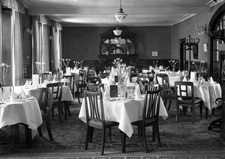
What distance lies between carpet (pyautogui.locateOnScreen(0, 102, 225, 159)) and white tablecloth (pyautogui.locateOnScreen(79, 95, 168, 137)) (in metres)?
0.45

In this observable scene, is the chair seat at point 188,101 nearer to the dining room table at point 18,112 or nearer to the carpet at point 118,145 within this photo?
the carpet at point 118,145

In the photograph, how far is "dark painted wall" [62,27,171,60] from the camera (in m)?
19.4

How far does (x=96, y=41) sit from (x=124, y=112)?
14.8 meters

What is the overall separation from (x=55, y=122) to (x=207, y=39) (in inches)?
287

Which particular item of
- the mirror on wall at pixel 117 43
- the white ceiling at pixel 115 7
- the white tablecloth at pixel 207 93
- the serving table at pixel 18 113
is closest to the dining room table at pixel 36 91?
the serving table at pixel 18 113

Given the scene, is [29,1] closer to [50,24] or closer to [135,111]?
[50,24]

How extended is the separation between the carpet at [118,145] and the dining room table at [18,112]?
0.41m

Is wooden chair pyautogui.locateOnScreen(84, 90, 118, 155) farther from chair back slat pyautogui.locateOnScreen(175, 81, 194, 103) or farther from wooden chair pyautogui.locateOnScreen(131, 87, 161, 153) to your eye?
chair back slat pyautogui.locateOnScreen(175, 81, 194, 103)

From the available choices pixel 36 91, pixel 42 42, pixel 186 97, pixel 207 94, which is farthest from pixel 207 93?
pixel 42 42

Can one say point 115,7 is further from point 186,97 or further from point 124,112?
point 124,112

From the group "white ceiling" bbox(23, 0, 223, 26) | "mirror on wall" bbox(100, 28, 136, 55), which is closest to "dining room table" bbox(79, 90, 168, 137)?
"white ceiling" bbox(23, 0, 223, 26)

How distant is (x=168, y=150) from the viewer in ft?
16.9

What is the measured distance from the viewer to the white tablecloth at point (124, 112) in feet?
16.3

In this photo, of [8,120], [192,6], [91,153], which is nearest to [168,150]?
Result: [91,153]
